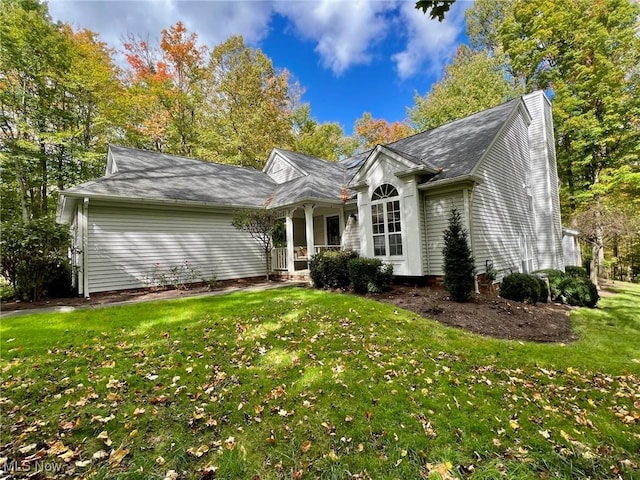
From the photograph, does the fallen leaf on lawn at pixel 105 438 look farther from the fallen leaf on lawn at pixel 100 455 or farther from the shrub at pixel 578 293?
the shrub at pixel 578 293

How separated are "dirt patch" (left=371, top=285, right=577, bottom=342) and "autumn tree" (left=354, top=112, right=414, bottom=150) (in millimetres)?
23577

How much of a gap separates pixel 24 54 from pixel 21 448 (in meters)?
22.3

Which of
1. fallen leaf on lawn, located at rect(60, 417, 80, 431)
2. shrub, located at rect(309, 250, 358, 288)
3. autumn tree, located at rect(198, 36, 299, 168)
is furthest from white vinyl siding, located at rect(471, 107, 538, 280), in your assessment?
autumn tree, located at rect(198, 36, 299, 168)

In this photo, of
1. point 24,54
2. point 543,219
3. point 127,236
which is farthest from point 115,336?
point 24,54

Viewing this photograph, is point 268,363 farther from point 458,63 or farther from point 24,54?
point 458,63

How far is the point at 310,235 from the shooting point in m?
11.4

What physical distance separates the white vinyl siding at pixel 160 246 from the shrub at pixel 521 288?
9.20 metres

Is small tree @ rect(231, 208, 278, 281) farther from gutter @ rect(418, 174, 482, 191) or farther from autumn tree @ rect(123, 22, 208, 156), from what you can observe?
autumn tree @ rect(123, 22, 208, 156)

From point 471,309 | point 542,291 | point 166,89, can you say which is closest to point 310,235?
point 471,309

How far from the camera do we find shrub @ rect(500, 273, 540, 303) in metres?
8.70

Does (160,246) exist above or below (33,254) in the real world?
above

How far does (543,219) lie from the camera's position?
45.8 feet

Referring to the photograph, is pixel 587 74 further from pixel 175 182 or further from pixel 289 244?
pixel 175 182

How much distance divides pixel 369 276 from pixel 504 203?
650 centimetres
